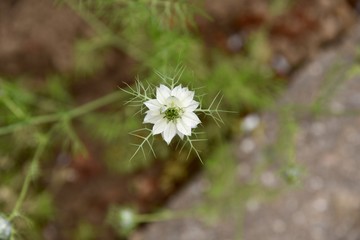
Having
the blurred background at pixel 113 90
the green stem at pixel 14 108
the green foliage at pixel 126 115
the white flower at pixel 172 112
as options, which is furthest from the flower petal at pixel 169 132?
the blurred background at pixel 113 90

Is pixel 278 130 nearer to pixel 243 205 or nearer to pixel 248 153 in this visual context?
pixel 248 153

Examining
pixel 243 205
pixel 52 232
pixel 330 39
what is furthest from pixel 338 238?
pixel 52 232

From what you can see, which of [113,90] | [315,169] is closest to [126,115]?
[113,90]

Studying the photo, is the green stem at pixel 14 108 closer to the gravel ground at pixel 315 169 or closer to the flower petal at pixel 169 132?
the flower petal at pixel 169 132

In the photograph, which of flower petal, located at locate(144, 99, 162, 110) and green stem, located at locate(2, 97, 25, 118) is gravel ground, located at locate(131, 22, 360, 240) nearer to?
green stem, located at locate(2, 97, 25, 118)

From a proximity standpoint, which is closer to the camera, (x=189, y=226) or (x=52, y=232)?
(x=189, y=226)

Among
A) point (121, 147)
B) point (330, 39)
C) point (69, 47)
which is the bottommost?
point (121, 147)

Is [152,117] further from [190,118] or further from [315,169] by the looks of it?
[315,169]

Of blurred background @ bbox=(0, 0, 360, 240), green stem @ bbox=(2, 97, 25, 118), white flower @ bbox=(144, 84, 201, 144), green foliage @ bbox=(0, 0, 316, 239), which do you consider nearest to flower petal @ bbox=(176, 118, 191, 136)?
white flower @ bbox=(144, 84, 201, 144)
